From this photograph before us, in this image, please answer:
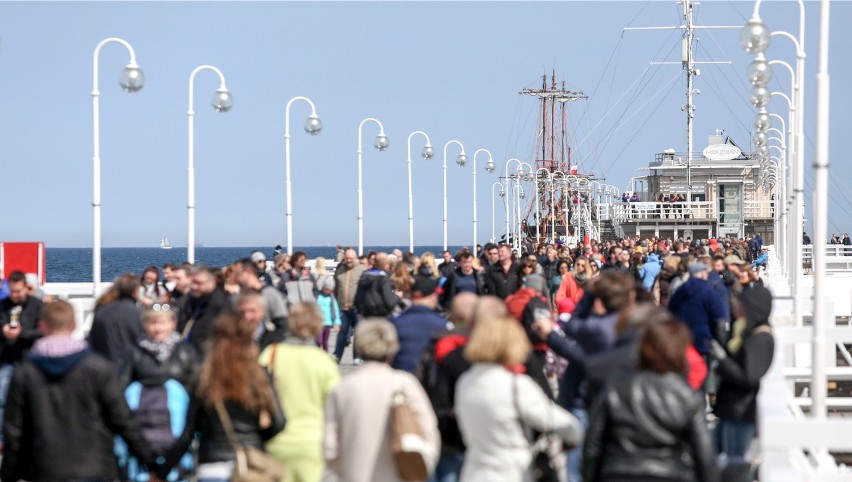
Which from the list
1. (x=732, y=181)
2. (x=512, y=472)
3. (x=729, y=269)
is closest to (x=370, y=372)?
(x=512, y=472)

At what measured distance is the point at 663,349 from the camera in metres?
7.15

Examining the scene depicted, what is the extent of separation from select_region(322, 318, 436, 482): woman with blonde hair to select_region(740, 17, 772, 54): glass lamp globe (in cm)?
1052

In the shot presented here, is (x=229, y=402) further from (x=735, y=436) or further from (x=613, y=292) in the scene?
(x=735, y=436)

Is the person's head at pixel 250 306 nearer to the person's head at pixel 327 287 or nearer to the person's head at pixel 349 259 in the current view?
the person's head at pixel 349 259

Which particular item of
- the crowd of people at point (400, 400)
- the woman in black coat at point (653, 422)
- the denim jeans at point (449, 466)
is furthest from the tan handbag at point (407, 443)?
the woman in black coat at point (653, 422)

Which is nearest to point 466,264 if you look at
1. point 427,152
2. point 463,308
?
point 463,308

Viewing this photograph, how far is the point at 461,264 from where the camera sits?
727 inches

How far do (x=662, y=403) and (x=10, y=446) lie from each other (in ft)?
12.2

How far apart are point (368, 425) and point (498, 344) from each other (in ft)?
2.98

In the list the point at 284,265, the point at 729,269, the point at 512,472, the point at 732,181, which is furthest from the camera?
the point at 732,181

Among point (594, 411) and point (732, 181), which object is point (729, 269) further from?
point (732, 181)

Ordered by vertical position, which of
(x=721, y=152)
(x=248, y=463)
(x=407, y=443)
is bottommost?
(x=248, y=463)

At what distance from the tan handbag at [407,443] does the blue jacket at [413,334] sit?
2.13 metres

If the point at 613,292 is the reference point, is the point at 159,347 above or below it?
below
